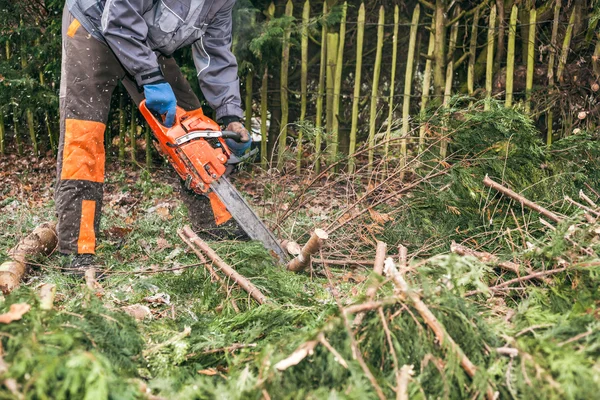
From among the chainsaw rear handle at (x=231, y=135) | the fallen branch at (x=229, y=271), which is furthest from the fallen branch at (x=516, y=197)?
the chainsaw rear handle at (x=231, y=135)

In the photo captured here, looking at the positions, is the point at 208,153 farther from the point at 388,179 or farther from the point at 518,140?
the point at 518,140

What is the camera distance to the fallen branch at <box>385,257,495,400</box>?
1.42 metres

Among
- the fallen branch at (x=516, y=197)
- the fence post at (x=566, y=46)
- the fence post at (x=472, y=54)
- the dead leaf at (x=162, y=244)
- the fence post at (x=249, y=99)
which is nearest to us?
the fallen branch at (x=516, y=197)

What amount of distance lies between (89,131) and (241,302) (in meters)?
1.48

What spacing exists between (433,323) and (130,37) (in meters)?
2.40

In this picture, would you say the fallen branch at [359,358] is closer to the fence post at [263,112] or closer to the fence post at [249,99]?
the fence post at [263,112]

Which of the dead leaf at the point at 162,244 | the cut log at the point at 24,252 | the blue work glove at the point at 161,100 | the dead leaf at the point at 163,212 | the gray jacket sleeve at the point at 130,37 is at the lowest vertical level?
the dead leaf at the point at 163,212

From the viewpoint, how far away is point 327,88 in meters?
5.89

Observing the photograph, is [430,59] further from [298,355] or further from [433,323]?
[298,355]

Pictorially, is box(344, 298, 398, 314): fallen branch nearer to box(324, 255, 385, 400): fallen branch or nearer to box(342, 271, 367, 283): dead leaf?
box(324, 255, 385, 400): fallen branch

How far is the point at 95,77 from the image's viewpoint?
323cm

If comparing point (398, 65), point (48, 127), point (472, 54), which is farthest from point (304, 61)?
point (48, 127)

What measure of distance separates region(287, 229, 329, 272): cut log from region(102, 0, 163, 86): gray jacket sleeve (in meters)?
1.34

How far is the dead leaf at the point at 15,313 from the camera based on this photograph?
133 centimetres
